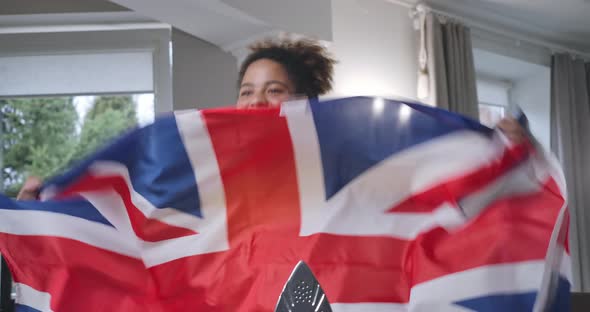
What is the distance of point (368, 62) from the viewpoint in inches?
150

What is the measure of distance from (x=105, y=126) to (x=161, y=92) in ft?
1.34

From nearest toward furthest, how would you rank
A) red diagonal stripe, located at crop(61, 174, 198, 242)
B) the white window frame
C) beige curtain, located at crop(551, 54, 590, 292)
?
red diagonal stripe, located at crop(61, 174, 198, 242)
the white window frame
beige curtain, located at crop(551, 54, 590, 292)

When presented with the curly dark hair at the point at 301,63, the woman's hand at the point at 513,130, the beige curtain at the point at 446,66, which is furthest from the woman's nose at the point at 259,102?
the beige curtain at the point at 446,66

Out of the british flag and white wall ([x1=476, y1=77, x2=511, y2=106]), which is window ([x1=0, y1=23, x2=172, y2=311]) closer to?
the british flag

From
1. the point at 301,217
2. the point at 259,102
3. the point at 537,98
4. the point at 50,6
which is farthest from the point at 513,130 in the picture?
the point at 537,98

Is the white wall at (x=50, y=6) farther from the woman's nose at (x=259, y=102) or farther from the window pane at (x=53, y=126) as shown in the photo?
the woman's nose at (x=259, y=102)

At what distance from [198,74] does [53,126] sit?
973mm

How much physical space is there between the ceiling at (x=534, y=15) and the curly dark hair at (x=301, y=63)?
2.39 meters

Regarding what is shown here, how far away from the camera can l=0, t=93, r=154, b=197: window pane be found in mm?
3725

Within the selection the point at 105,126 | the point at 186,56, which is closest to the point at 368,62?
the point at 186,56

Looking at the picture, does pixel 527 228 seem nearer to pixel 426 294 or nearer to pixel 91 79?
pixel 426 294

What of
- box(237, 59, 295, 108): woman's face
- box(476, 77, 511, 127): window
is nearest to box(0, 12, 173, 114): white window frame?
box(237, 59, 295, 108): woman's face

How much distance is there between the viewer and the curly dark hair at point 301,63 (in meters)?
1.87

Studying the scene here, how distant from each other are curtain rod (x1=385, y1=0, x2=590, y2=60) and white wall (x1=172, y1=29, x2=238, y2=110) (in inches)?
46.6
